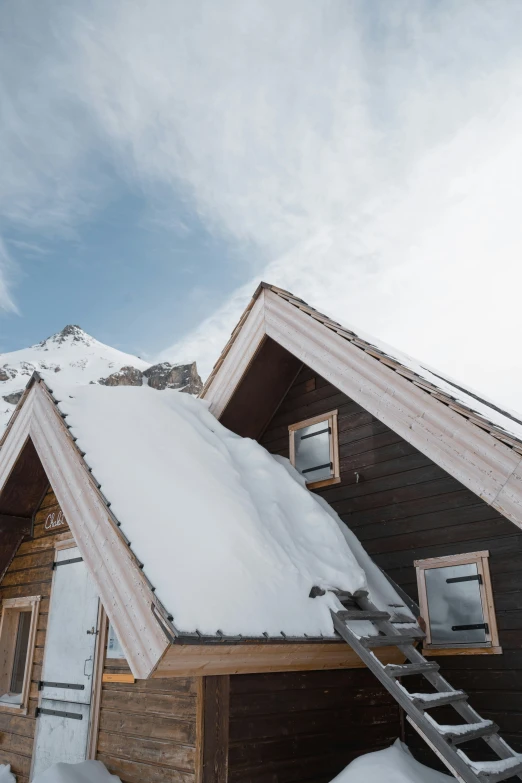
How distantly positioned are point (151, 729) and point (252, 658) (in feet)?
5.76

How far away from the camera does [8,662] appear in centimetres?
863

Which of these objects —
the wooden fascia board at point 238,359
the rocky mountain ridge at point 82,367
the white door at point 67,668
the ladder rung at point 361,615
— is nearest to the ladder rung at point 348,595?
the ladder rung at point 361,615

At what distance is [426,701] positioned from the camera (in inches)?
171

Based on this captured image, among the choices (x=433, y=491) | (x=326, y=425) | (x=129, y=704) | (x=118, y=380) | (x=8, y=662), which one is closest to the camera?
(x=129, y=704)

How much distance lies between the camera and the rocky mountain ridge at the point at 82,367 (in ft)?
385

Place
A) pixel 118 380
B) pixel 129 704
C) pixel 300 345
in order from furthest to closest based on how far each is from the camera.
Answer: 1. pixel 118 380
2. pixel 300 345
3. pixel 129 704

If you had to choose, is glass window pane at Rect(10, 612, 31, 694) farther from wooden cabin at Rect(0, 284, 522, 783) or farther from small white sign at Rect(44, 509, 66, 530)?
small white sign at Rect(44, 509, 66, 530)

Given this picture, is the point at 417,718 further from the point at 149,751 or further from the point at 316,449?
the point at 316,449

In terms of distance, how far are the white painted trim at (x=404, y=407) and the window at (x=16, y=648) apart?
4.36m

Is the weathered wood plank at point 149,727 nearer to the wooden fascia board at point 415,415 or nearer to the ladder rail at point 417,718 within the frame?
the ladder rail at point 417,718

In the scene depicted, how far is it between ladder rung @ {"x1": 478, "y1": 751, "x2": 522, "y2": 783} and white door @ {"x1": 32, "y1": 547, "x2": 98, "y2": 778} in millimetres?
4231

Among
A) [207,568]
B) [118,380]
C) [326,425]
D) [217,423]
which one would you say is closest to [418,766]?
[207,568]

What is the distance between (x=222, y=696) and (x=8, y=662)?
523 centimetres

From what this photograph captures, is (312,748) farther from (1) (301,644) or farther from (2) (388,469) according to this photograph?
(2) (388,469)
